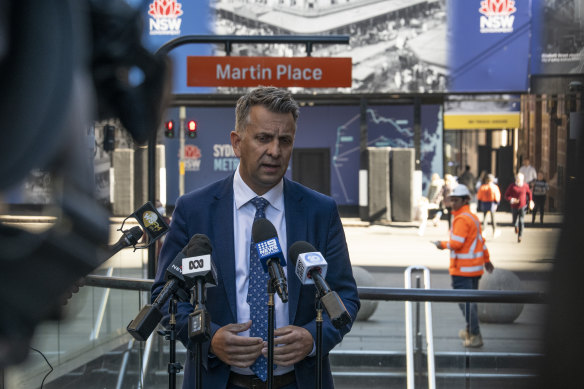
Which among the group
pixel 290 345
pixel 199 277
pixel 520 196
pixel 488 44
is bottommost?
pixel 520 196

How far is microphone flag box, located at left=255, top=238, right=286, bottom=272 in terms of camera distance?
8.66ft

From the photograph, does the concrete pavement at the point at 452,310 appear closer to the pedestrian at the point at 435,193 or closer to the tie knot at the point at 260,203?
the tie knot at the point at 260,203

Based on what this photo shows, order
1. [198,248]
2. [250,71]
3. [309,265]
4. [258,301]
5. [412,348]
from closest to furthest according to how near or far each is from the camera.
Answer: [309,265] < [198,248] < [258,301] < [412,348] < [250,71]

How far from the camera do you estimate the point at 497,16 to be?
3070cm

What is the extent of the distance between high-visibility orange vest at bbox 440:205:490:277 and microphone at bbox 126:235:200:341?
8463 millimetres

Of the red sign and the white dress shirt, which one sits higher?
the red sign

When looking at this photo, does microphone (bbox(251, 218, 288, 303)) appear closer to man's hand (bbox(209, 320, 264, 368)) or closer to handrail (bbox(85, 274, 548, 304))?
man's hand (bbox(209, 320, 264, 368))

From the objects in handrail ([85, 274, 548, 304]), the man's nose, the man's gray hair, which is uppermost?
the man's gray hair

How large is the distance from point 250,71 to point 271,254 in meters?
9.86

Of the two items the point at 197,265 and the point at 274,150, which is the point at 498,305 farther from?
the point at 197,265

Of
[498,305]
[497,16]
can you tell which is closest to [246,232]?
[498,305]

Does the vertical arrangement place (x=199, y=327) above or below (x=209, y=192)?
below

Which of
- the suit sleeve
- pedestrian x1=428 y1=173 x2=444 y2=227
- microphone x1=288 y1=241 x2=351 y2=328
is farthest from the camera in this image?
pedestrian x1=428 y1=173 x2=444 y2=227

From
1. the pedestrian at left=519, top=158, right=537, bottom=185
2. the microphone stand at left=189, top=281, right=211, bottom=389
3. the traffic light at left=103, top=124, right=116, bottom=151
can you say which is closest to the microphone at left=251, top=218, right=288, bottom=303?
the microphone stand at left=189, top=281, right=211, bottom=389
